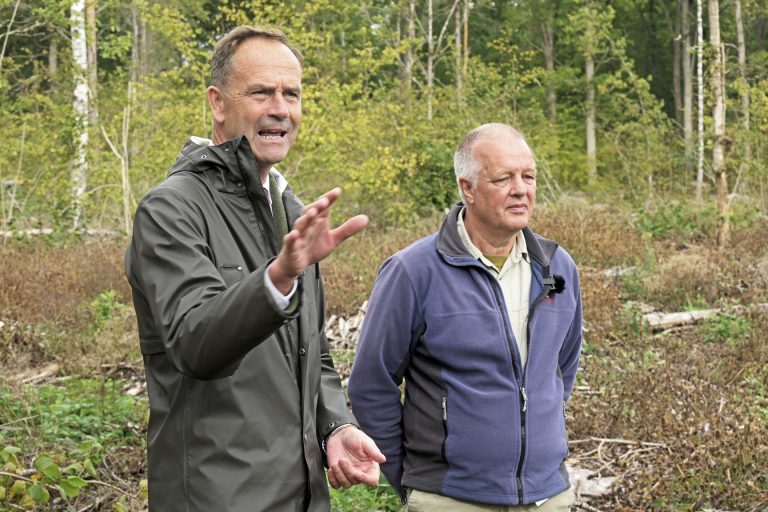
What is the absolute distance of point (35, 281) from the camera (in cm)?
985

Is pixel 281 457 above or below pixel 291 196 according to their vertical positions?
below

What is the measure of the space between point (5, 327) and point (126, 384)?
1544 millimetres

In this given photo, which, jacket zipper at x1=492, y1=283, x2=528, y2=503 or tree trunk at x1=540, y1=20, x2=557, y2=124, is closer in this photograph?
jacket zipper at x1=492, y1=283, x2=528, y2=503

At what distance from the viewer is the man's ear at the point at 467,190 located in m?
3.66

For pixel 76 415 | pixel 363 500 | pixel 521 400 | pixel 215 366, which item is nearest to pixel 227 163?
pixel 215 366

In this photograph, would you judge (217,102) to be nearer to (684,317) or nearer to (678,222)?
(684,317)

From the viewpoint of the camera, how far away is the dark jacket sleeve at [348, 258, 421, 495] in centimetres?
354

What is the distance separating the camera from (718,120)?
12.1 m

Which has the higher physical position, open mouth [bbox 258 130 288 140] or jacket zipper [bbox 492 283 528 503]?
open mouth [bbox 258 130 288 140]

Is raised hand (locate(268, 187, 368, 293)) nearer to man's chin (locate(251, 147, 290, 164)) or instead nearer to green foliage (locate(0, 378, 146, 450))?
man's chin (locate(251, 147, 290, 164))

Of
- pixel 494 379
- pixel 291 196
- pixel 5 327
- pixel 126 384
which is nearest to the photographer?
pixel 291 196

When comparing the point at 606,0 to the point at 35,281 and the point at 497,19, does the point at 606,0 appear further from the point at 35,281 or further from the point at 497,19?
the point at 35,281

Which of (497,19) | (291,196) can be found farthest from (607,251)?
(497,19)

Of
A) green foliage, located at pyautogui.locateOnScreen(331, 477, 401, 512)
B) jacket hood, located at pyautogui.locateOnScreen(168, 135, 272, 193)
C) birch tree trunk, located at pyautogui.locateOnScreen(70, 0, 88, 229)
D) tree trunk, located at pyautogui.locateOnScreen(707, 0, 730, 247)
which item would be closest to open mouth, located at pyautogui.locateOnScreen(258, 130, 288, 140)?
jacket hood, located at pyautogui.locateOnScreen(168, 135, 272, 193)
